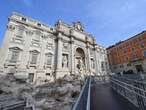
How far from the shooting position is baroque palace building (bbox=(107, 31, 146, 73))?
2778cm

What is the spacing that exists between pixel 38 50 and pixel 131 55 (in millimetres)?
31360

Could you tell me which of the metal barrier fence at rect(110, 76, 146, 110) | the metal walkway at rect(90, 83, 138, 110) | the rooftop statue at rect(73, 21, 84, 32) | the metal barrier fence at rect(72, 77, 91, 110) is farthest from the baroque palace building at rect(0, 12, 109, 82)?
the metal barrier fence at rect(110, 76, 146, 110)

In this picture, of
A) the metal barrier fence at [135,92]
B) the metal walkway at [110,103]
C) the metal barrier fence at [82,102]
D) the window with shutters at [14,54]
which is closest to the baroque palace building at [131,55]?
the metal barrier fence at [135,92]

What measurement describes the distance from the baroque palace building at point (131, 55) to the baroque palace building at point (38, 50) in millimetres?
14545

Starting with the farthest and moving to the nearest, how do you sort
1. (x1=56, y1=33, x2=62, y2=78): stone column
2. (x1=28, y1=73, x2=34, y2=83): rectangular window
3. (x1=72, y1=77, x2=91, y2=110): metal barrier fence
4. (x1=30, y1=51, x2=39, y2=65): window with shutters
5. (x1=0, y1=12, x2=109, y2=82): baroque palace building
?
(x1=56, y1=33, x2=62, y2=78): stone column, (x1=30, y1=51, x2=39, y2=65): window with shutters, (x1=28, y1=73, x2=34, y2=83): rectangular window, (x1=0, y1=12, x2=109, y2=82): baroque palace building, (x1=72, y1=77, x2=91, y2=110): metal barrier fence

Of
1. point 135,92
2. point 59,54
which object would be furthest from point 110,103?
point 59,54

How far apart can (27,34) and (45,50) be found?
4.59 metres

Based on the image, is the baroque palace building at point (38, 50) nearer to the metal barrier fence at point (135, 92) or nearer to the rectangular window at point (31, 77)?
the rectangular window at point (31, 77)

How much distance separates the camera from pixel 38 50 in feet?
56.7

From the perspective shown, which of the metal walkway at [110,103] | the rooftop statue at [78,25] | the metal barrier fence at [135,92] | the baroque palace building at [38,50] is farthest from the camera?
the rooftop statue at [78,25]

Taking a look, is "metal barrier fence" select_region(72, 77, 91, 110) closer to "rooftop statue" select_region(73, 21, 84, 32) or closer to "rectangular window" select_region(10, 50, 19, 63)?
"rectangular window" select_region(10, 50, 19, 63)

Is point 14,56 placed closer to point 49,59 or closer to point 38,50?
point 38,50

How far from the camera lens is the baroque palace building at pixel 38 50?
14.0m

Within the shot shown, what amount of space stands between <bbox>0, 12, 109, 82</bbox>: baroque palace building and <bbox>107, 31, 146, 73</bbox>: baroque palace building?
14.5 m
